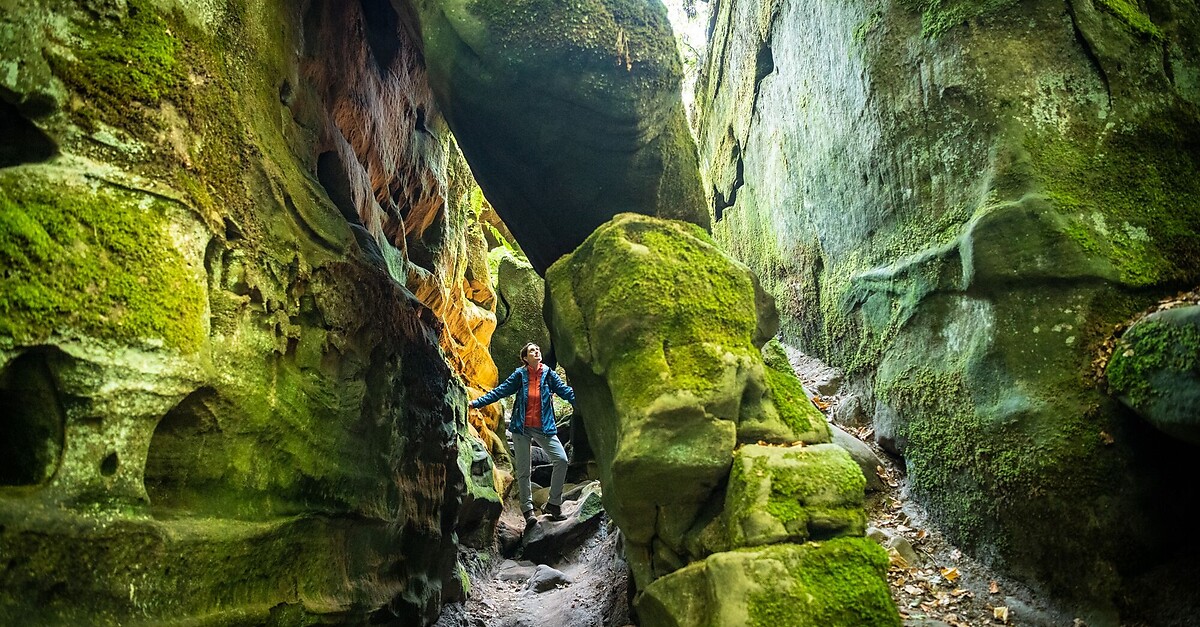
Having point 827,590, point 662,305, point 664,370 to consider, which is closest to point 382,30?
point 662,305

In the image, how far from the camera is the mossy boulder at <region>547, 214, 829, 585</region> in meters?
4.74

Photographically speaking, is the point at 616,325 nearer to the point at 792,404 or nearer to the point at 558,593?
the point at 792,404

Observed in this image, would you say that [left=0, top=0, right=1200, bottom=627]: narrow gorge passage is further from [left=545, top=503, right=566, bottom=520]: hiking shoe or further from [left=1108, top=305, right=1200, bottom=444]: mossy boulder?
[left=545, top=503, right=566, bottom=520]: hiking shoe

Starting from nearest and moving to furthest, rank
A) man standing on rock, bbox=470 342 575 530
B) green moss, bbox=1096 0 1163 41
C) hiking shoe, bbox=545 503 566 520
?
green moss, bbox=1096 0 1163 41 → man standing on rock, bbox=470 342 575 530 → hiking shoe, bbox=545 503 566 520

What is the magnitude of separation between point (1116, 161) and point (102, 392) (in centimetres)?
779

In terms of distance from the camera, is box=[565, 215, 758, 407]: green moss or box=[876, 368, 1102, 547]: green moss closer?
box=[876, 368, 1102, 547]: green moss

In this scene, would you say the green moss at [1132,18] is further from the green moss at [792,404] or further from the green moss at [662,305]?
the green moss at [792,404]

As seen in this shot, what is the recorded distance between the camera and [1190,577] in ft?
13.4

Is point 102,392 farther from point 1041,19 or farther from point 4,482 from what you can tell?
point 1041,19

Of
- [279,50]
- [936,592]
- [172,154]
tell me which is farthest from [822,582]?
[279,50]

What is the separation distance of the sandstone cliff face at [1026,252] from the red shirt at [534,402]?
4302 millimetres

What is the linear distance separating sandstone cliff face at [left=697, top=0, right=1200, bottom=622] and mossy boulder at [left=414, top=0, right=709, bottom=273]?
95.5 inches

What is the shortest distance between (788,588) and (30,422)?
4.46 meters

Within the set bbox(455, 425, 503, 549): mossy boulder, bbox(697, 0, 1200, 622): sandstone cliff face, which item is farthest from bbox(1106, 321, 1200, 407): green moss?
bbox(455, 425, 503, 549): mossy boulder
